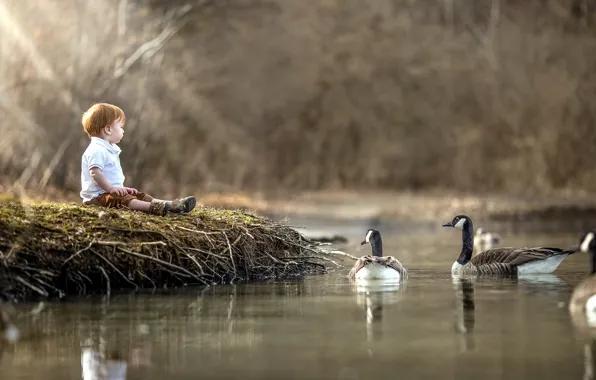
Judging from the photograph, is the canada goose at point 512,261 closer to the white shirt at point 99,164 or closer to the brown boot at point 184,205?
the brown boot at point 184,205

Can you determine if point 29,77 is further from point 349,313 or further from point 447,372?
point 447,372

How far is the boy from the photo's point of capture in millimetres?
12531

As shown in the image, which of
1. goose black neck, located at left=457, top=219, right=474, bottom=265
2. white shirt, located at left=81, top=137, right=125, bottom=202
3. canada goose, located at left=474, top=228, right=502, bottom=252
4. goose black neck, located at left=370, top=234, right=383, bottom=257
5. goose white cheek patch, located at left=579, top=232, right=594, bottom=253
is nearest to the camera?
goose white cheek patch, located at left=579, top=232, right=594, bottom=253

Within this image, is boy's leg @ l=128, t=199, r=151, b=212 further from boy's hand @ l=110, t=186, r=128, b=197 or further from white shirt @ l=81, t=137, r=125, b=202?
white shirt @ l=81, t=137, r=125, b=202

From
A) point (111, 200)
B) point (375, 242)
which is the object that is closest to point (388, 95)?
point (375, 242)

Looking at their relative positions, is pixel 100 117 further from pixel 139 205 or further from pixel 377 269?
pixel 377 269

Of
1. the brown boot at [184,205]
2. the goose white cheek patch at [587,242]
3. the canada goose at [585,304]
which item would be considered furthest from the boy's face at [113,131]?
the canada goose at [585,304]

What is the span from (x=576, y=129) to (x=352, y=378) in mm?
30665

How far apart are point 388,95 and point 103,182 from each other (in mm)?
29617

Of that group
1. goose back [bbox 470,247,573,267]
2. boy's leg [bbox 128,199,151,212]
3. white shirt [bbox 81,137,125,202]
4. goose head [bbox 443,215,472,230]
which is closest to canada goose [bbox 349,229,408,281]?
goose back [bbox 470,247,573,267]

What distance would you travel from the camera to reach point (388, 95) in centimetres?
4150

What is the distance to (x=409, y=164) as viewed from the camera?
4084cm

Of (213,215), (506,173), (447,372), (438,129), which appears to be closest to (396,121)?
(438,129)

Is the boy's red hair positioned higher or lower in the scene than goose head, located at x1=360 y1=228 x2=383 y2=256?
higher
